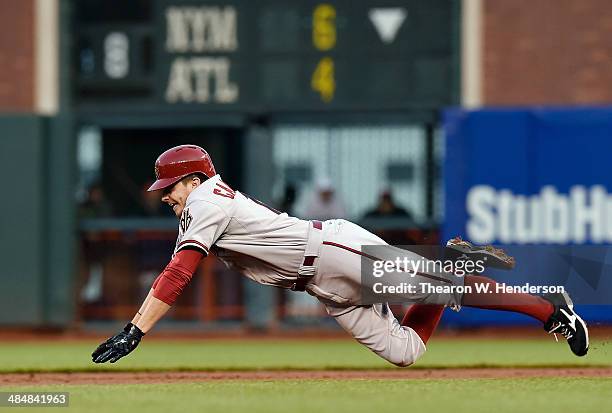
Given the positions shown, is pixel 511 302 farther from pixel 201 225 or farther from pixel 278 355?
pixel 278 355

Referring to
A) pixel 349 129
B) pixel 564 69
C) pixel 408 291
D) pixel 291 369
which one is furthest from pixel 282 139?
pixel 408 291

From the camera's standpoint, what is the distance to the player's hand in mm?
7082

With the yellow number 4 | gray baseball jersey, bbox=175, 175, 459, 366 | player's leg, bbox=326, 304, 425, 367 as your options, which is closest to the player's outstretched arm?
gray baseball jersey, bbox=175, 175, 459, 366

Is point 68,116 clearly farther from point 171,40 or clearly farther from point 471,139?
point 471,139

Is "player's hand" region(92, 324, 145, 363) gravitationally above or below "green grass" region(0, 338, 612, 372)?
above

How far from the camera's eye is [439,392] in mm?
7758

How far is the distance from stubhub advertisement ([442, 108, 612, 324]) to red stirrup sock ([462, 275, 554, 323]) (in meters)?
5.86

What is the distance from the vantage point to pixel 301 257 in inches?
301

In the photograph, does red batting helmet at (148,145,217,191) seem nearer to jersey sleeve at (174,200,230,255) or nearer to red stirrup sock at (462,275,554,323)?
jersey sleeve at (174,200,230,255)

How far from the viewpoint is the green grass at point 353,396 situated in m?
6.85

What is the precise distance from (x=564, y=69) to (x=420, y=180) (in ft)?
6.24

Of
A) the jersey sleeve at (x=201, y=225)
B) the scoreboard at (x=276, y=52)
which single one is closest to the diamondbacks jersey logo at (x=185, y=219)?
the jersey sleeve at (x=201, y=225)

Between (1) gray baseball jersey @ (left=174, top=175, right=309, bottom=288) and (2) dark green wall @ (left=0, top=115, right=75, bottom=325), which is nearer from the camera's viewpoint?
(1) gray baseball jersey @ (left=174, top=175, right=309, bottom=288)

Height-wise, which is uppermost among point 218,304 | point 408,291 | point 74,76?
point 74,76
